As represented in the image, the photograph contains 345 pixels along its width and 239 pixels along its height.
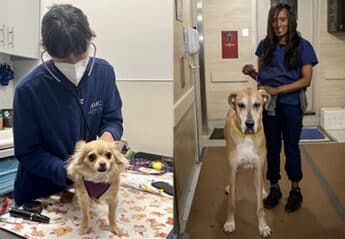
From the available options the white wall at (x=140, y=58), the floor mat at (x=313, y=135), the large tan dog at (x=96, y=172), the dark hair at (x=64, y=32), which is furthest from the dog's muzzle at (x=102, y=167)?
the floor mat at (x=313, y=135)

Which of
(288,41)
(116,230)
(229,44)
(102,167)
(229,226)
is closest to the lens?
(102,167)

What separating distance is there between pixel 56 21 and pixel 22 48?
0.33 ft

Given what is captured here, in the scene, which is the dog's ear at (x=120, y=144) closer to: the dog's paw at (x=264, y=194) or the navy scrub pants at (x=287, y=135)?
the navy scrub pants at (x=287, y=135)

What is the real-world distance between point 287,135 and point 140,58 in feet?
2.05

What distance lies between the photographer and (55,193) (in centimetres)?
71

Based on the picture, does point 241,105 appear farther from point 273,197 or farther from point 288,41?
point 273,197

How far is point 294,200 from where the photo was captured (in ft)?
3.83

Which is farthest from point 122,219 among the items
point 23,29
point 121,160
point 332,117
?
point 332,117

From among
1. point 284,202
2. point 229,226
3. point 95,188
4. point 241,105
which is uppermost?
point 241,105

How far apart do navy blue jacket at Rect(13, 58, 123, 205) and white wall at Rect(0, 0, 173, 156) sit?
3 centimetres

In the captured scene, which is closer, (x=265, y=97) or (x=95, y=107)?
(x=95, y=107)

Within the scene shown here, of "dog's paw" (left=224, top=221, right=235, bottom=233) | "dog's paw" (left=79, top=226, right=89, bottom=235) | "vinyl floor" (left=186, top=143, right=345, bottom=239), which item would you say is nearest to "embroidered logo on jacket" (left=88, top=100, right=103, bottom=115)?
"dog's paw" (left=79, top=226, right=89, bottom=235)

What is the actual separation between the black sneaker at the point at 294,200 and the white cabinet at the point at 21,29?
0.91m

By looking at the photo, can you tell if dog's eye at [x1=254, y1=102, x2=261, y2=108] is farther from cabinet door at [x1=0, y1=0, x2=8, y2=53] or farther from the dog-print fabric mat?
cabinet door at [x1=0, y1=0, x2=8, y2=53]
